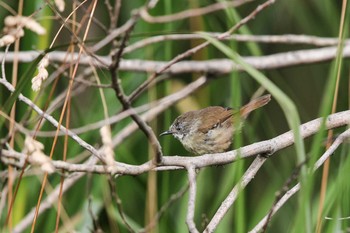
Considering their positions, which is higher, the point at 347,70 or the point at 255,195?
the point at 347,70

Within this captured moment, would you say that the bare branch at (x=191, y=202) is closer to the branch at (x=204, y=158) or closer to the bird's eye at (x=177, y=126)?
the branch at (x=204, y=158)

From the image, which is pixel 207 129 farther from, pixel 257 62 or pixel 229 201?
pixel 229 201

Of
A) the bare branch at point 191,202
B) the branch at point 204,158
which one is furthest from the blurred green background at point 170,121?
the bare branch at point 191,202

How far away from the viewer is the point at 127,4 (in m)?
4.77

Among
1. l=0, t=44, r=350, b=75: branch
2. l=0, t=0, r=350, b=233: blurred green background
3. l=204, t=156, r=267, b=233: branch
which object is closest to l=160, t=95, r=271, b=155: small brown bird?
l=0, t=0, r=350, b=233: blurred green background

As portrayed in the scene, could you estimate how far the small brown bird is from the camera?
166 inches

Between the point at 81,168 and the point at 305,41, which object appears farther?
the point at 305,41

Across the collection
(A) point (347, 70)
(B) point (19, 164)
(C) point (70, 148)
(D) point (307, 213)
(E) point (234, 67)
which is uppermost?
(A) point (347, 70)

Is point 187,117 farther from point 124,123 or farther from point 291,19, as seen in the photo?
point 291,19

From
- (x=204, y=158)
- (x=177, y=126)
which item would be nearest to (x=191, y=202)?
(x=204, y=158)

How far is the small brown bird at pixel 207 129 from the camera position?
166 inches

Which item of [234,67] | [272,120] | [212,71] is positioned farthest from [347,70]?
[234,67]

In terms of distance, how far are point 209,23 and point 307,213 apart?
268 centimetres

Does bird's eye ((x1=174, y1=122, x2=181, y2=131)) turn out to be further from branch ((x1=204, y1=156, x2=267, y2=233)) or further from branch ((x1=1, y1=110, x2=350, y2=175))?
branch ((x1=204, y1=156, x2=267, y2=233))
